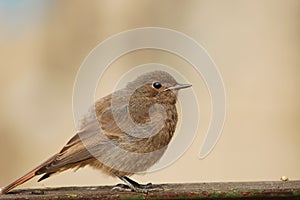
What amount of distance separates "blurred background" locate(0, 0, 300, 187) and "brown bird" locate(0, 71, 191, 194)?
221 centimetres

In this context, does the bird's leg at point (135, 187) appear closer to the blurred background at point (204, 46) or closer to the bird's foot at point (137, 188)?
the bird's foot at point (137, 188)

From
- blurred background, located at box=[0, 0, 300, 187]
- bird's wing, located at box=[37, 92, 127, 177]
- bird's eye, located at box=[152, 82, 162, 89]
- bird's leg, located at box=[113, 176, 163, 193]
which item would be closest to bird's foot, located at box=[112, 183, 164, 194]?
bird's leg, located at box=[113, 176, 163, 193]

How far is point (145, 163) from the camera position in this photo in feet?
9.66

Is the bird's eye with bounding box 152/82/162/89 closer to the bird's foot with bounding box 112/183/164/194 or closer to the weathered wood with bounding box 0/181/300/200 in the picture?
the bird's foot with bounding box 112/183/164/194

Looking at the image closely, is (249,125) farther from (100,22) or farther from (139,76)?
(139,76)

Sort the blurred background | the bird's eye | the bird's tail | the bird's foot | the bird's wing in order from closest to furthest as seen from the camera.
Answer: the bird's foot
the bird's tail
the bird's wing
the bird's eye
the blurred background

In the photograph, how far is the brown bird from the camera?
2867mm

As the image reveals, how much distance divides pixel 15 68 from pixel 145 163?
2.86 metres

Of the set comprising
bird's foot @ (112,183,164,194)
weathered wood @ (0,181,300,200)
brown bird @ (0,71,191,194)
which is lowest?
weathered wood @ (0,181,300,200)

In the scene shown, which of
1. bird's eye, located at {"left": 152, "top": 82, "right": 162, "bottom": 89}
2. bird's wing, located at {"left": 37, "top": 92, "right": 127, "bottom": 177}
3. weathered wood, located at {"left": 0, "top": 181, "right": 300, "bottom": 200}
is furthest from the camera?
bird's eye, located at {"left": 152, "top": 82, "right": 162, "bottom": 89}

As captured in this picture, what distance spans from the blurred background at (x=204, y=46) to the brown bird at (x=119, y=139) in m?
2.21

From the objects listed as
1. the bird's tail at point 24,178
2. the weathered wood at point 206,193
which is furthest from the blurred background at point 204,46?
the weathered wood at point 206,193

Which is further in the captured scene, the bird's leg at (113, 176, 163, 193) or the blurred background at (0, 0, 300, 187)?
the blurred background at (0, 0, 300, 187)

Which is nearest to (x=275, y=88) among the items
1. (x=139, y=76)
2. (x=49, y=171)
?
(x=139, y=76)
